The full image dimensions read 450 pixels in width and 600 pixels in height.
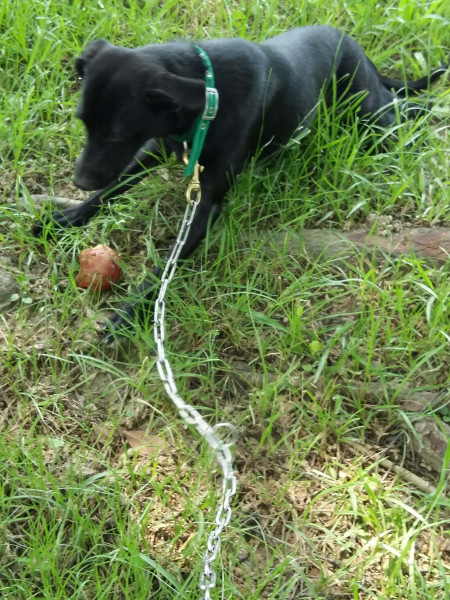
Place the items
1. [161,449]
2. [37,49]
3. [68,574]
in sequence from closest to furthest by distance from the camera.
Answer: [68,574] → [161,449] → [37,49]

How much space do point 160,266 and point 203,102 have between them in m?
0.62

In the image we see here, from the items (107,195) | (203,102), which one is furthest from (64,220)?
(203,102)

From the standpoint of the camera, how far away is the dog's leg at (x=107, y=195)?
2.75m

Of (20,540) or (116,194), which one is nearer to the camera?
(20,540)

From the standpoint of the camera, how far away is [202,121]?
94.0 inches

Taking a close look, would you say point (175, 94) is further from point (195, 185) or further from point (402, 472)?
point (402, 472)

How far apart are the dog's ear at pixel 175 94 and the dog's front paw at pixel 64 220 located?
2.20ft

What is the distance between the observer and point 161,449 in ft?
7.04

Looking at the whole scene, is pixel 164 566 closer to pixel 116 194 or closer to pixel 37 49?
pixel 116 194

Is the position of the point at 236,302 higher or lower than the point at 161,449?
higher

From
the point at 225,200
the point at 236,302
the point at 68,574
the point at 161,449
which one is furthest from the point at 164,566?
the point at 225,200

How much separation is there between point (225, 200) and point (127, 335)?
76 cm

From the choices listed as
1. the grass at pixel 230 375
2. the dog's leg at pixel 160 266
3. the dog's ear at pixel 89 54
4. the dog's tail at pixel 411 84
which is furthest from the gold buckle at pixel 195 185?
the dog's tail at pixel 411 84

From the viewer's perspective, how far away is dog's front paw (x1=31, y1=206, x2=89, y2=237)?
2.70m
